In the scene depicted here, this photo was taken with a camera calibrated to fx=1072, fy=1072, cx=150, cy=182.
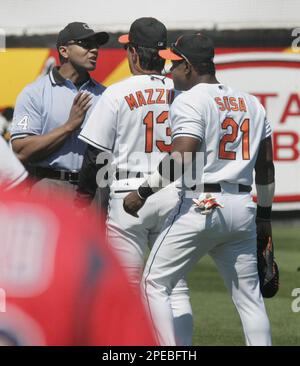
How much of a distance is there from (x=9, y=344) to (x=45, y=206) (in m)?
0.31

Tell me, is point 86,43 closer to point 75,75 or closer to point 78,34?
point 78,34

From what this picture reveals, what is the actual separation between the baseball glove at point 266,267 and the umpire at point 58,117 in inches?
54.0

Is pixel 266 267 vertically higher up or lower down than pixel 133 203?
lower down

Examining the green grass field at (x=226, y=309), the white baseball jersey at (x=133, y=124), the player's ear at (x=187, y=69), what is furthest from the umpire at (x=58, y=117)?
the green grass field at (x=226, y=309)

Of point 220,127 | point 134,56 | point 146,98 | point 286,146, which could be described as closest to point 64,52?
point 134,56

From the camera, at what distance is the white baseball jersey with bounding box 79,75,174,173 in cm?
634

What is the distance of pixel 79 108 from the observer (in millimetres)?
6918

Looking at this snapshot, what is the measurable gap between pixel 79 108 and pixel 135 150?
711 mm

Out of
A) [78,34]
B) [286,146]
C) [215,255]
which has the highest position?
[78,34]

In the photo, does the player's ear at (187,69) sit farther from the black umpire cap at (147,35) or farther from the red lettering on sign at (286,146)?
the red lettering on sign at (286,146)

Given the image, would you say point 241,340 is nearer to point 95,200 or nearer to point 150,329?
point 95,200

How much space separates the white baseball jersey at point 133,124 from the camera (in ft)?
20.8

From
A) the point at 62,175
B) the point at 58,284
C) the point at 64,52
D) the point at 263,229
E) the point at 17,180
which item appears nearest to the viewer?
the point at 58,284

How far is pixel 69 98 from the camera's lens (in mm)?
7180
